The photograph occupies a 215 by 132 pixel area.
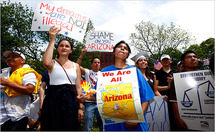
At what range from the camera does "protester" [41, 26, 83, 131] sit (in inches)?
77.9

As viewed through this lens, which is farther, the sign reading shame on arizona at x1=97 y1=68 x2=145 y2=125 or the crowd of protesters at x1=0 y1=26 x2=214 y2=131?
the crowd of protesters at x1=0 y1=26 x2=214 y2=131

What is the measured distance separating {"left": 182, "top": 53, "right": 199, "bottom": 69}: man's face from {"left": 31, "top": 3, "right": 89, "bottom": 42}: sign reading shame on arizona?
6.25 feet

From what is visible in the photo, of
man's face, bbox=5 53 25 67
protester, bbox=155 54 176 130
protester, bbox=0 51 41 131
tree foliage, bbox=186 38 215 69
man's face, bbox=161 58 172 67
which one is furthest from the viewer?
tree foliage, bbox=186 38 215 69

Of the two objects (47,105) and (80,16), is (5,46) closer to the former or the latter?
(80,16)

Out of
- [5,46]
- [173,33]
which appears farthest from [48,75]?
[173,33]

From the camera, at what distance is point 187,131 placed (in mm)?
2271

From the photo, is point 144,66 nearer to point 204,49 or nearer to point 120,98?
point 120,98

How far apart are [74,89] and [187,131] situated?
68.0 inches

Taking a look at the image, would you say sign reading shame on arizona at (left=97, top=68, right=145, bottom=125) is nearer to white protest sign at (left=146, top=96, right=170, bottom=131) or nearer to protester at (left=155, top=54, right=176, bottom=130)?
white protest sign at (left=146, top=96, right=170, bottom=131)

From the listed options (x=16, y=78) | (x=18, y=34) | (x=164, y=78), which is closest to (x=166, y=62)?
(x=164, y=78)

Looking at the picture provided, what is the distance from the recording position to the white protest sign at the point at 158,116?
2.94 metres

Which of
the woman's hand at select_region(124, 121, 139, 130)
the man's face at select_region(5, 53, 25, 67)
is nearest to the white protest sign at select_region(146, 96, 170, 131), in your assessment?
the woman's hand at select_region(124, 121, 139, 130)

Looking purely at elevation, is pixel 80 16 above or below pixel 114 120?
above

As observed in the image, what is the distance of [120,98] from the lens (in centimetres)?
182
